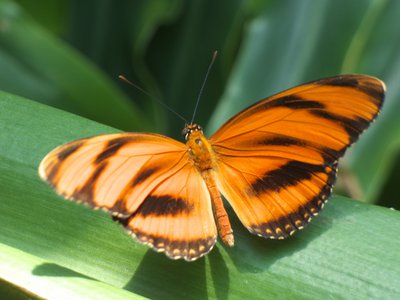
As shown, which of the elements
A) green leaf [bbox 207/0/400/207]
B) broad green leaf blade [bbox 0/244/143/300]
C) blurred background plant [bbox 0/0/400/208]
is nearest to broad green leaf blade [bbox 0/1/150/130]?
blurred background plant [bbox 0/0/400/208]

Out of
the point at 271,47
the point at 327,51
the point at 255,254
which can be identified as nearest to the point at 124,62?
the point at 271,47

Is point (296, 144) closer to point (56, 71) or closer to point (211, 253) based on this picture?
point (211, 253)

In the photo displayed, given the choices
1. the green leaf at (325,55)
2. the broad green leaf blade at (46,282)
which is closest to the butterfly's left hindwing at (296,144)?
the broad green leaf blade at (46,282)

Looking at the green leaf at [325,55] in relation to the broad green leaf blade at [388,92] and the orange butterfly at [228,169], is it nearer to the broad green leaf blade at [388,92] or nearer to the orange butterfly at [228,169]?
the broad green leaf blade at [388,92]

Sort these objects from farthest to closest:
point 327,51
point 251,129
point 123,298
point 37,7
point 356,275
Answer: point 37,7
point 327,51
point 251,129
point 356,275
point 123,298


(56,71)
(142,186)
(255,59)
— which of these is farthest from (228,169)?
(56,71)

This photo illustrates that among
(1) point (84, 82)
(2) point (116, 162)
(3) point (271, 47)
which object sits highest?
(3) point (271, 47)

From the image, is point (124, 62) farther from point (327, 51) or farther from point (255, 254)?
point (255, 254)
